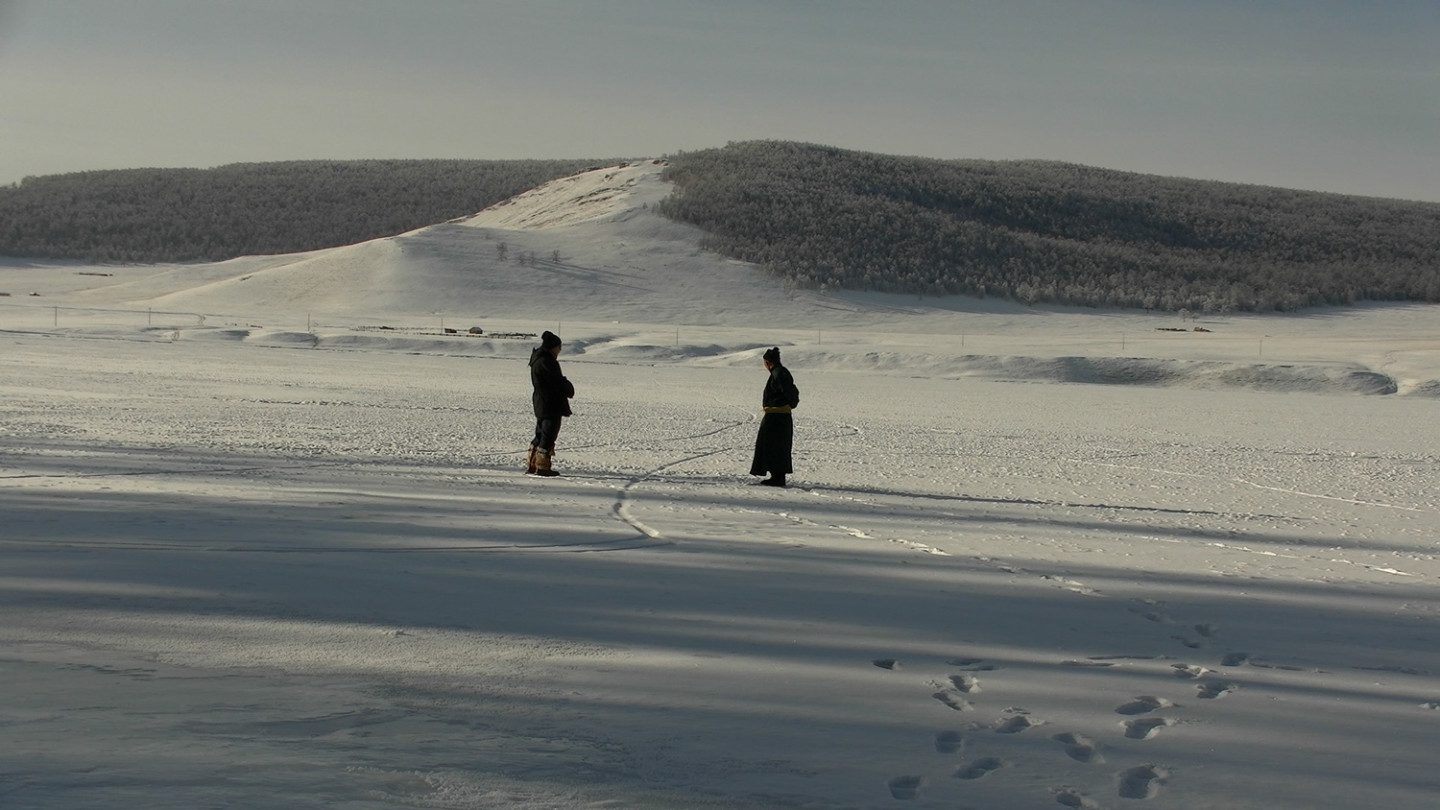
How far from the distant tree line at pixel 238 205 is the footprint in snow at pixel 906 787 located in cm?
8217

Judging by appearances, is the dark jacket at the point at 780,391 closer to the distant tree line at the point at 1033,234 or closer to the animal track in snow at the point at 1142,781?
the animal track in snow at the point at 1142,781

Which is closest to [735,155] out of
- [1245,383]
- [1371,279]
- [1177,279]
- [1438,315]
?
[1177,279]

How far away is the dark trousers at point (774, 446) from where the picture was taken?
14.5 m

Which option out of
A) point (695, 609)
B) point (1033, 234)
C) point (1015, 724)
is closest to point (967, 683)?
point (1015, 724)

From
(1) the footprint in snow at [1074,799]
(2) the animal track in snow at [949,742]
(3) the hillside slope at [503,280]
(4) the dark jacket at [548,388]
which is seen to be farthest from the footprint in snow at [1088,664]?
(3) the hillside slope at [503,280]

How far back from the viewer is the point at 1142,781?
5.20 meters

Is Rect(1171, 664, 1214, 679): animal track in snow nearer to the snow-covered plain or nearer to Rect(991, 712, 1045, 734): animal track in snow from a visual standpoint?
the snow-covered plain

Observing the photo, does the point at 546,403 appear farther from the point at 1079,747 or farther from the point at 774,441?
the point at 1079,747

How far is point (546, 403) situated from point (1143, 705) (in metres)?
9.13

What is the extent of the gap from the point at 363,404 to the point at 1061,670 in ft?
56.2

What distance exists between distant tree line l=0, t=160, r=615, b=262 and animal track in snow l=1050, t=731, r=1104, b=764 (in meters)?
81.9

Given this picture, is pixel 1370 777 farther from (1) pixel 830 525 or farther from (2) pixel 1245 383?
(2) pixel 1245 383

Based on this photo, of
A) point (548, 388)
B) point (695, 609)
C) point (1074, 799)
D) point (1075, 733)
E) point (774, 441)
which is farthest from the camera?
point (548, 388)

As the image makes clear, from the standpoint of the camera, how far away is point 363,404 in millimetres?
22422
